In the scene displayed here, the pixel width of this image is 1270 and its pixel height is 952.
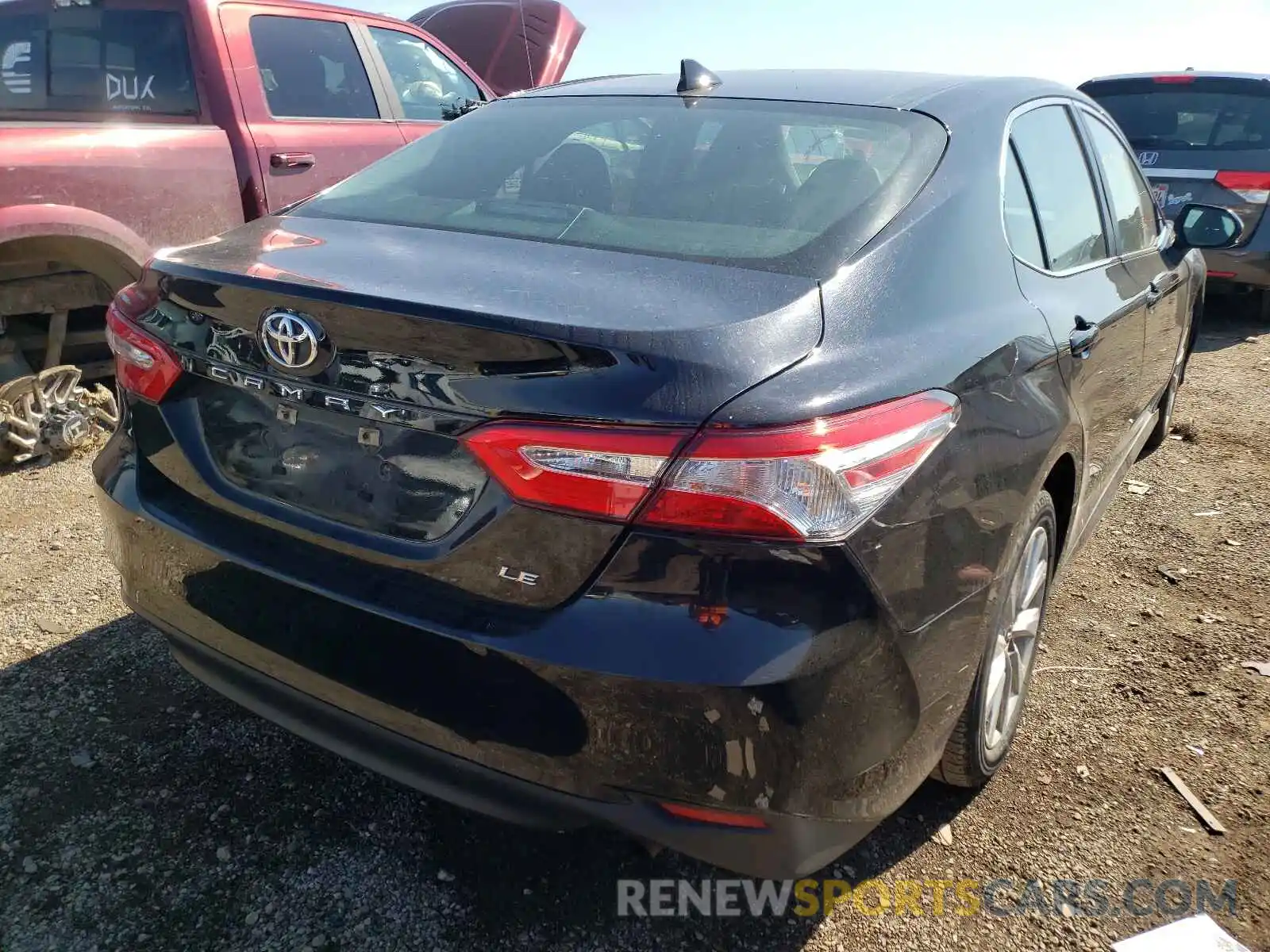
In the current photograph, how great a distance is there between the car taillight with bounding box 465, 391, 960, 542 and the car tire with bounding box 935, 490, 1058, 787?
64 cm

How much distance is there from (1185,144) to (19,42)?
6989 millimetres

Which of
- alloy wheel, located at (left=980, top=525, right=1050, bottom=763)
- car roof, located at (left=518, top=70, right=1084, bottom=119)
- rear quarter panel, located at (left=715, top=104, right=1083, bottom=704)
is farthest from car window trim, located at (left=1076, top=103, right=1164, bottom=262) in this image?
alloy wheel, located at (left=980, top=525, right=1050, bottom=763)

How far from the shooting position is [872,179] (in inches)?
84.8

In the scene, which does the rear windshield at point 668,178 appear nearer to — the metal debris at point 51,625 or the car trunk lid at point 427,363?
the car trunk lid at point 427,363

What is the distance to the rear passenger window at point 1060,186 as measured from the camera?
2.58 m

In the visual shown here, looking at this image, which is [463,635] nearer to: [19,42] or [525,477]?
[525,477]

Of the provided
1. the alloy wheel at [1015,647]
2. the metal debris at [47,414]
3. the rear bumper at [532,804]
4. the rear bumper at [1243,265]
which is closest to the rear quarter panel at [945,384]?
the alloy wheel at [1015,647]

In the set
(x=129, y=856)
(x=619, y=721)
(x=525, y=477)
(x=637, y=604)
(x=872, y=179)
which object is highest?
(x=872, y=179)

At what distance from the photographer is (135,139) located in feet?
13.3

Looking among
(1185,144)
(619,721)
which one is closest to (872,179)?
(619,721)

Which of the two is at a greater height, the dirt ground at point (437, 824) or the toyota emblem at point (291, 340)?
the toyota emblem at point (291, 340)

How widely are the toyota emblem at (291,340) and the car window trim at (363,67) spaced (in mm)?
3238

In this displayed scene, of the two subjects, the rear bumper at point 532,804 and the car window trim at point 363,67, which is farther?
the car window trim at point 363,67

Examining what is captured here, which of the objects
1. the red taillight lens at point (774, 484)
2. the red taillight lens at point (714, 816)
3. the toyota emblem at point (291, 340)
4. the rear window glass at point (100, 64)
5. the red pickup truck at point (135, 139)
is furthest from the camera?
the rear window glass at point (100, 64)
